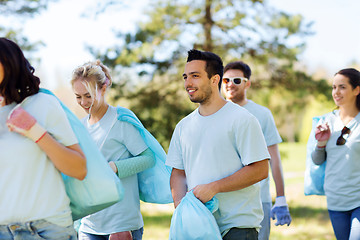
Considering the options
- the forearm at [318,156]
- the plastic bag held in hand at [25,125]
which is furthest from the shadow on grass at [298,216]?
the plastic bag held in hand at [25,125]

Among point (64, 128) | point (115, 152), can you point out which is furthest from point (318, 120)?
point (64, 128)

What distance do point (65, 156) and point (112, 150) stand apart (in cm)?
133

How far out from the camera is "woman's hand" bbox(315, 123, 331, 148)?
451 centimetres

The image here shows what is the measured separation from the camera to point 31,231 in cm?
228

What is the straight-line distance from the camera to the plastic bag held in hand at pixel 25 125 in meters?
2.21

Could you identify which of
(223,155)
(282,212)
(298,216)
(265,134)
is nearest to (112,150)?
(223,155)

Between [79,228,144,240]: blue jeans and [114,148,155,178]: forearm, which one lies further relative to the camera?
[79,228,144,240]: blue jeans

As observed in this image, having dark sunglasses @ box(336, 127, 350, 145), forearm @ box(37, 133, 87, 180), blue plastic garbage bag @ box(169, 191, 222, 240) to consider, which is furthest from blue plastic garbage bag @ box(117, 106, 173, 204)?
dark sunglasses @ box(336, 127, 350, 145)

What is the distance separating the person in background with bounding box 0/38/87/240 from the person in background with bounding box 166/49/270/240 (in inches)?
38.9

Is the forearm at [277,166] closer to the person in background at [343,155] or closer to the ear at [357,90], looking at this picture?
the person in background at [343,155]

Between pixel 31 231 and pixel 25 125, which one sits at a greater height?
pixel 25 125

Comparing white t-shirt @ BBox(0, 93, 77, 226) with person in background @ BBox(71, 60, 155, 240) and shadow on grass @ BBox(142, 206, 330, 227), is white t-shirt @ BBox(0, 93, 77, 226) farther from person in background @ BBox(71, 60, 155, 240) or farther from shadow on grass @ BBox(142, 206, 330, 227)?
shadow on grass @ BBox(142, 206, 330, 227)

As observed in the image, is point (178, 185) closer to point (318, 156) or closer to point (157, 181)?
point (157, 181)

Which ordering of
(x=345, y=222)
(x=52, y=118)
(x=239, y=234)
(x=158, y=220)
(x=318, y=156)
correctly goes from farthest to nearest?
(x=158, y=220)
(x=318, y=156)
(x=345, y=222)
(x=239, y=234)
(x=52, y=118)
